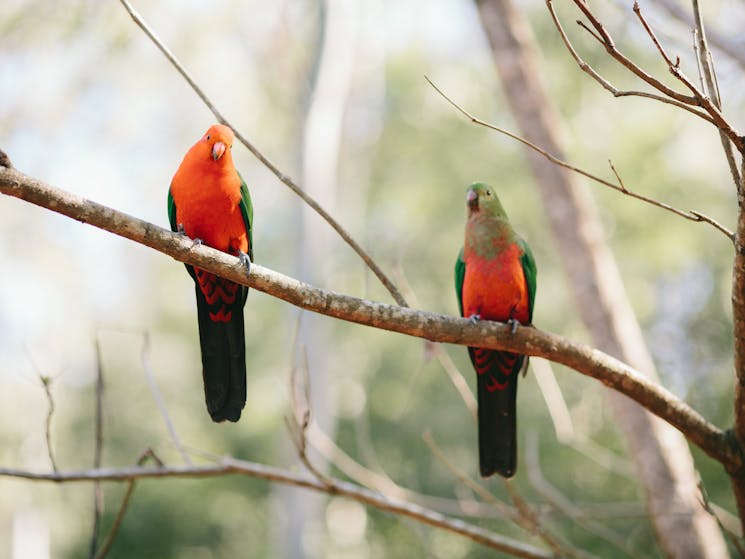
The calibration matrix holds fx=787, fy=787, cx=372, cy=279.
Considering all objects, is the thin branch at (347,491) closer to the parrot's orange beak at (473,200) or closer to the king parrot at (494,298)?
the king parrot at (494,298)

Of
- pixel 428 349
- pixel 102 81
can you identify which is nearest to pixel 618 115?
pixel 102 81

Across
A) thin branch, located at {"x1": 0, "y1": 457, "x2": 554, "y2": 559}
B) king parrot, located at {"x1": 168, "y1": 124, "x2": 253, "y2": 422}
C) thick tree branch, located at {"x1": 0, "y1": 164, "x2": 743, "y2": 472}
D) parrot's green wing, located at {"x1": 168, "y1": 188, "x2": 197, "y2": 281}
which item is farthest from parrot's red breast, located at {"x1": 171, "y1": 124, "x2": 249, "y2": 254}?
thin branch, located at {"x1": 0, "y1": 457, "x2": 554, "y2": 559}

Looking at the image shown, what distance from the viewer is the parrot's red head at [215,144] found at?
3.71 m

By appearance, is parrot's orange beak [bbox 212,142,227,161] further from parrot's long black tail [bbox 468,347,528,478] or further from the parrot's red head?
parrot's long black tail [bbox 468,347,528,478]

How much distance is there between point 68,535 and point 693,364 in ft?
33.7

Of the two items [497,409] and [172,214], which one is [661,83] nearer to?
[497,409]

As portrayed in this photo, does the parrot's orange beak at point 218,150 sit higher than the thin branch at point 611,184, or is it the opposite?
the parrot's orange beak at point 218,150

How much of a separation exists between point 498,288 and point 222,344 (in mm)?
1431

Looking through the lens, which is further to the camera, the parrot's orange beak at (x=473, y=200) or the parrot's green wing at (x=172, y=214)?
the parrot's orange beak at (x=473, y=200)

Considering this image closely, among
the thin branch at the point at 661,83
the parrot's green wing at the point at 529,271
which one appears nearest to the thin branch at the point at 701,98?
the thin branch at the point at 661,83

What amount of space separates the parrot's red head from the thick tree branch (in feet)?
3.17

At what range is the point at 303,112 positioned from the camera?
1192 cm

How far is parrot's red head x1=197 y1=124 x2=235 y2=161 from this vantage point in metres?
3.71

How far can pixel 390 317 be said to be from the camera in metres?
2.99
